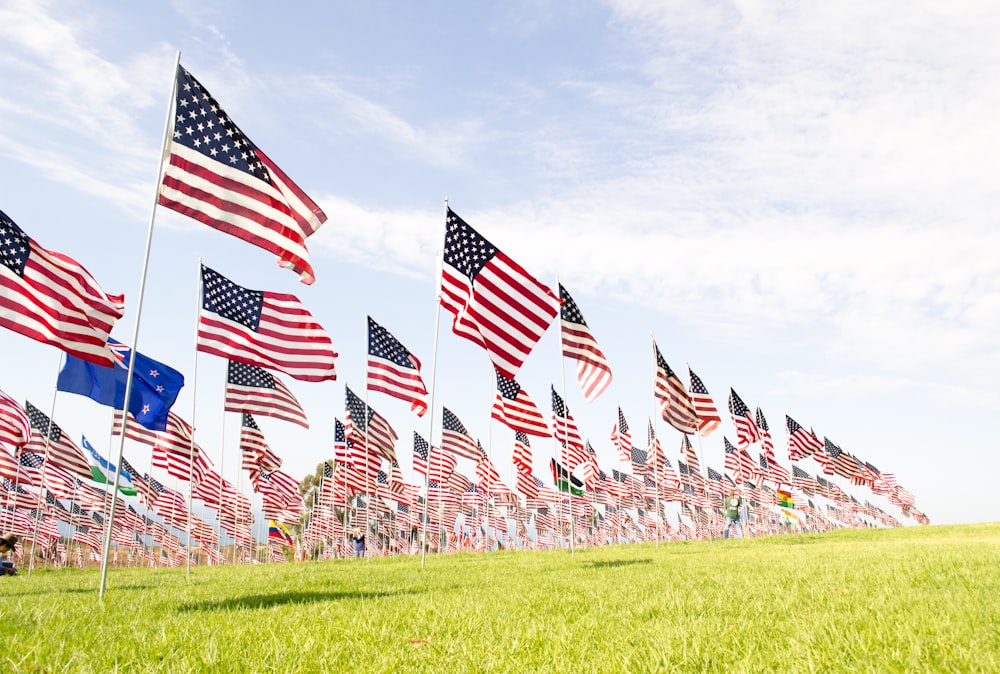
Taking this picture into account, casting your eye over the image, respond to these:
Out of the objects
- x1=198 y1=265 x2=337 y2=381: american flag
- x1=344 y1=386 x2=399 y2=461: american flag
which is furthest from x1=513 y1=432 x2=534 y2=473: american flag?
x1=198 y1=265 x2=337 y2=381: american flag

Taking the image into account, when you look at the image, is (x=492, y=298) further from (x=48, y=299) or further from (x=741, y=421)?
(x=741, y=421)

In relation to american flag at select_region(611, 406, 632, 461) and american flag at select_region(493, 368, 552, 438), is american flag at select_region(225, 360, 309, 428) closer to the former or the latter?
american flag at select_region(493, 368, 552, 438)

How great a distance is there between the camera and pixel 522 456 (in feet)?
135

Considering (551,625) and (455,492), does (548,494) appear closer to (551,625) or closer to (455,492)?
(455,492)

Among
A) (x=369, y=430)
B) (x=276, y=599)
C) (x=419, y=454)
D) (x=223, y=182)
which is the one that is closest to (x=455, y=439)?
(x=369, y=430)

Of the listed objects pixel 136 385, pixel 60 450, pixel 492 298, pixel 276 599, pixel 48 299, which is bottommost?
pixel 276 599

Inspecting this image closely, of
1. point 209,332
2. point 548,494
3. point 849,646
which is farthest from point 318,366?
point 548,494

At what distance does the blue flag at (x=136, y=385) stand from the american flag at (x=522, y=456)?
24898 mm

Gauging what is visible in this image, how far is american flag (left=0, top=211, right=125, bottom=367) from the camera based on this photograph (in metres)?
13.6

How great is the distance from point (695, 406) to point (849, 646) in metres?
27.6

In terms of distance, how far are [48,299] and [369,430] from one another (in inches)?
872

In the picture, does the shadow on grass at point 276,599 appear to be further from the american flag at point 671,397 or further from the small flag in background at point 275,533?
the small flag in background at point 275,533

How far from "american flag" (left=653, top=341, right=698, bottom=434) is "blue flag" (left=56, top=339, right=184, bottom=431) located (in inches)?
705

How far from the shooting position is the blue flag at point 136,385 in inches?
709
